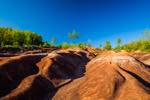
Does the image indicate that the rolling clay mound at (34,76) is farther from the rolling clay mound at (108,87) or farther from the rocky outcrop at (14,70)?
the rolling clay mound at (108,87)

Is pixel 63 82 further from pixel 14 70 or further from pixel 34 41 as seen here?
pixel 34 41

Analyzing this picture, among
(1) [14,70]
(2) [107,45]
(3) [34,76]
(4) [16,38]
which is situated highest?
(4) [16,38]

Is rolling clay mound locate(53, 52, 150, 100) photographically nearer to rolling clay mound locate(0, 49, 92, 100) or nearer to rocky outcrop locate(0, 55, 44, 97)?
rolling clay mound locate(0, 49, 92, 100)

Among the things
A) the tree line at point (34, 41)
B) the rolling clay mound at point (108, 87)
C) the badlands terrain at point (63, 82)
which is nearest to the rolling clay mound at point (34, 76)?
the badlands terrain at point (63, 82)

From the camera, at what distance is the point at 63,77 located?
5481 centimetres

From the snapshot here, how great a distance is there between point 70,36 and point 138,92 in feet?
419

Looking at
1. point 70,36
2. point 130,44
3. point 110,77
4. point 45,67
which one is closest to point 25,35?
point 70,36

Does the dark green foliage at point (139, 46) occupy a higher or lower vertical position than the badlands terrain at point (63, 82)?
higher

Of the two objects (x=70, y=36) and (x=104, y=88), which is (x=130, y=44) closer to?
(x=70, y=36)

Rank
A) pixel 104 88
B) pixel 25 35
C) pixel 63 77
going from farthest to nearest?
pixel 25 35
pixel 63 77
pixel 104 88

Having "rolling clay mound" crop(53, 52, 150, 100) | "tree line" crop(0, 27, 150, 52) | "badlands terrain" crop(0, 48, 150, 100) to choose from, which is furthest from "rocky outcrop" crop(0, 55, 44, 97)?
"tree line" crop(0, 27, 150, 52)

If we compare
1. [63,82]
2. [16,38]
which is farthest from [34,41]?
[63,82]

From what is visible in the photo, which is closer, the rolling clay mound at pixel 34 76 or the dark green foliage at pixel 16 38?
the rolling clay mound at pixel 34 76

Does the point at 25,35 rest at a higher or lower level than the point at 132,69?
higher
